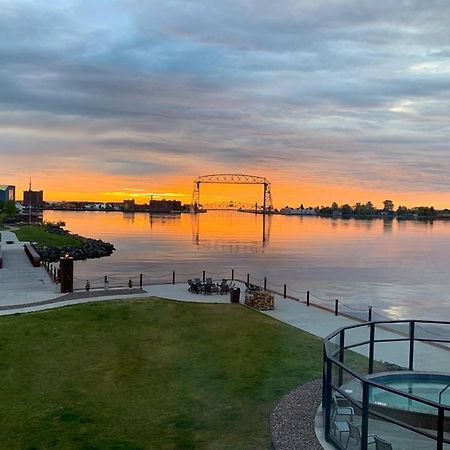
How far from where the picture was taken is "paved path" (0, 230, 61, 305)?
24.2m

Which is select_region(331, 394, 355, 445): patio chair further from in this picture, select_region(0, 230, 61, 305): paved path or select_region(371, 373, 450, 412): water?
select_region(0, 230, 61, 305): paved path

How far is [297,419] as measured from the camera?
10.8m

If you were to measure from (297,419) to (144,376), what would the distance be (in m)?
4.65

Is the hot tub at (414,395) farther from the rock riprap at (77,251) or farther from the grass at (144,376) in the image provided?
the rock riprap at (77,251)

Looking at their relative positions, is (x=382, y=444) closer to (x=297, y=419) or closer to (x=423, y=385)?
(x=297, y=419)

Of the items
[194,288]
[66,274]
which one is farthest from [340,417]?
[66,274]

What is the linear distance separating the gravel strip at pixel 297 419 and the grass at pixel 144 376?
0.28 metres

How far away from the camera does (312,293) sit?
3766 centimetres

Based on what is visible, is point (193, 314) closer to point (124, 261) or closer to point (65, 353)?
point (65, 353)

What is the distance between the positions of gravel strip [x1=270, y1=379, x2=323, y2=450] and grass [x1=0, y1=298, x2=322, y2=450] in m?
0.28

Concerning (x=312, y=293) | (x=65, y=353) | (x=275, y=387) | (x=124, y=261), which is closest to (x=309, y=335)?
(x=275, y=387)

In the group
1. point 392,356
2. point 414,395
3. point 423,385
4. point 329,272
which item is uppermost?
Answer: point 414,395

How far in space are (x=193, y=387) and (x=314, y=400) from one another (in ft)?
9.74

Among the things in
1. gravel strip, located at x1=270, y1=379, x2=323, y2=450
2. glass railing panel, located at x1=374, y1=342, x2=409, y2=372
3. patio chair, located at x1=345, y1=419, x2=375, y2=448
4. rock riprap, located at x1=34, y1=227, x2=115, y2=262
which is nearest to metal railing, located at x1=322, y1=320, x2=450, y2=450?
patio chair, located at x1=345, y1=419, x2=375, y2=448
